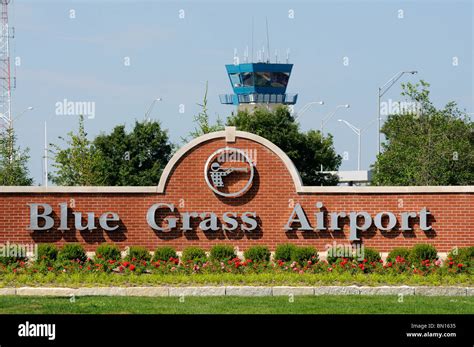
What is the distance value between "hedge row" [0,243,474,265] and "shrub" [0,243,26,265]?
0.03m

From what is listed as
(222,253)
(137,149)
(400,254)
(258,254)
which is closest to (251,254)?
(258,254)

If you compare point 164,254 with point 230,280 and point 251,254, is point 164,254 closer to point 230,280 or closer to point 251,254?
point 251,254

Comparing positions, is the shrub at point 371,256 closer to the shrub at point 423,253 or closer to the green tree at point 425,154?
the shrub at point 423,253

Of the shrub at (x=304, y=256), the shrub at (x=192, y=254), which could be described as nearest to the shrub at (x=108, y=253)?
the shrub at (x=192, y=254)

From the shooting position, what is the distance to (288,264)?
85.3 ft

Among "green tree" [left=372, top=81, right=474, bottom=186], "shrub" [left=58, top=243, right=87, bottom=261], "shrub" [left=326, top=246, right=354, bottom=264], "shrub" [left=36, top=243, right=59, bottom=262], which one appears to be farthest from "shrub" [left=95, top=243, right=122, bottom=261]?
"green tree" [left=372, top=81, right=474, bottom=186]

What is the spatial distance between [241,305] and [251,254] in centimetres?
808

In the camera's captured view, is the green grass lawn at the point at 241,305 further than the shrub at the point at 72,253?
No

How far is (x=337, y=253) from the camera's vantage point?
27734mm

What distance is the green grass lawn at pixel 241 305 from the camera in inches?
728

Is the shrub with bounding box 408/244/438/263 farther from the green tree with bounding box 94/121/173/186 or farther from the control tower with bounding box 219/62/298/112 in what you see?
the control tower with bounding box 219/62/298/112

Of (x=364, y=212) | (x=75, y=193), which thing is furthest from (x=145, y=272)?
(x=364, y=212)

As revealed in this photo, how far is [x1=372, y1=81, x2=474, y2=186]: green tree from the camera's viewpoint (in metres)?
42.3

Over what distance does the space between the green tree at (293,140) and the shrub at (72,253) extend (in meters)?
37.4
